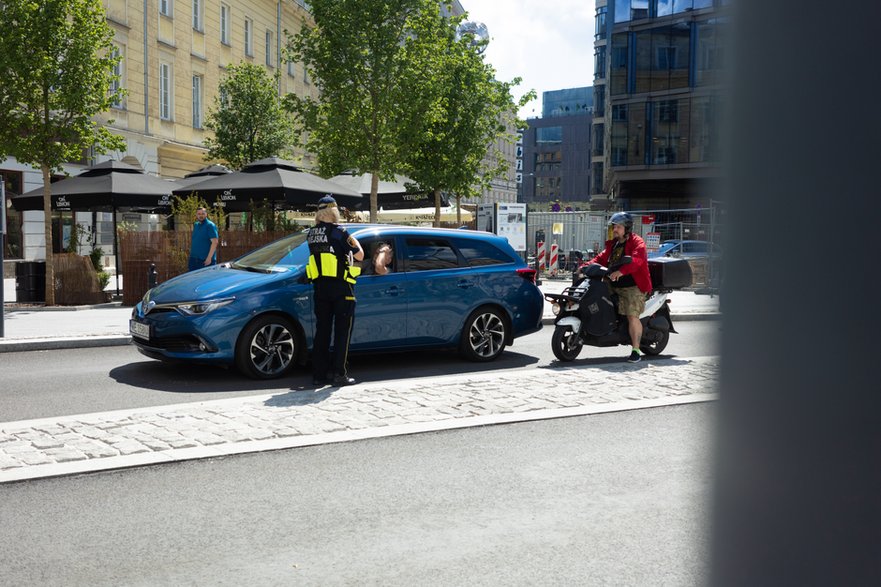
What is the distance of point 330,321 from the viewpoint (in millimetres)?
8188

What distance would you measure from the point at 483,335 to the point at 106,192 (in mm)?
11454

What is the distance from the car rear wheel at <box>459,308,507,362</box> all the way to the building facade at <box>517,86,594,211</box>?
372 ft

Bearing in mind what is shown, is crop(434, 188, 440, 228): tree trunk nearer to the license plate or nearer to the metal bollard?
the metal bollard

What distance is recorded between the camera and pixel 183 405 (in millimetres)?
6953

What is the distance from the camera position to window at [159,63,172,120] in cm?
3341

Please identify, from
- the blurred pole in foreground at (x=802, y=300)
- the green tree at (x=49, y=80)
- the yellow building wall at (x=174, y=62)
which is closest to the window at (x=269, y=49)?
the yellow building wall at (x=174, y=62)

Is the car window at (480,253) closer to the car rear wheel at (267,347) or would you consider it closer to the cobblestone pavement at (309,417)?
the cobblestone pavement at (309,417)

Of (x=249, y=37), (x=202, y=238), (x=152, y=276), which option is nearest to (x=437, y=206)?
(x=152, y=276)

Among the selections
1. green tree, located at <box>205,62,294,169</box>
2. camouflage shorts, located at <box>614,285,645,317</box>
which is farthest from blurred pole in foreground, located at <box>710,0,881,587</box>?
green tree, located at <box>205,62,294,169</box>

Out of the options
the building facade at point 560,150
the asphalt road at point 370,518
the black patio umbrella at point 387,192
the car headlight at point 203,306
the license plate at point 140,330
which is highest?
the building facade at point 560,150

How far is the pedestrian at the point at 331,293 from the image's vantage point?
8.07m

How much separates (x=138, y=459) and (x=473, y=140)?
25417mm

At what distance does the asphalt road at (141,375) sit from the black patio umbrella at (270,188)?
22.8 feet

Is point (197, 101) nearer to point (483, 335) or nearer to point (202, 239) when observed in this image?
point (202, 239)
